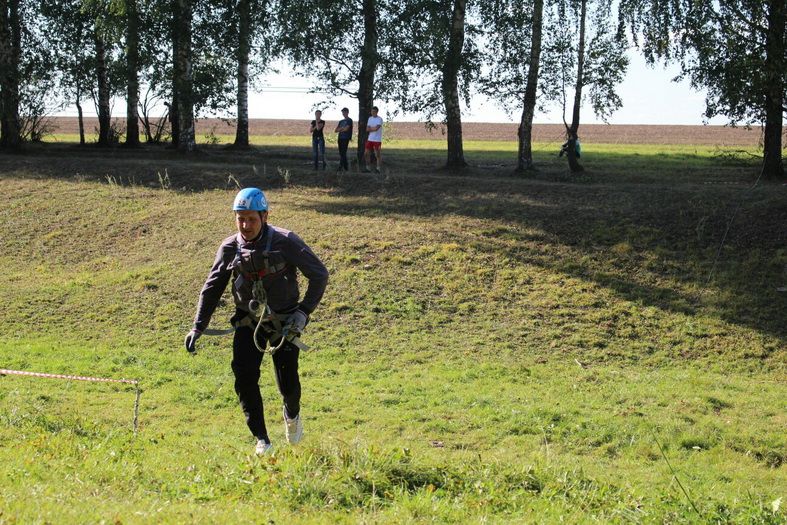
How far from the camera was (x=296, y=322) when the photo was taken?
738 cm

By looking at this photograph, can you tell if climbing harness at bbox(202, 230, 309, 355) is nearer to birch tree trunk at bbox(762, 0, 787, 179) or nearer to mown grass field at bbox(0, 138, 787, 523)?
mown grass field at bbox(0, 138, 787, 523)

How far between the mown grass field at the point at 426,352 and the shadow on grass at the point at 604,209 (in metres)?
0.07

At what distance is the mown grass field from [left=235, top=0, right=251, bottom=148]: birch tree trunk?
4.20 m

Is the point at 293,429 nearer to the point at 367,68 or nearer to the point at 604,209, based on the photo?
the point at 604,209

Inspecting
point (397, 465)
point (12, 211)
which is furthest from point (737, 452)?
point (12, 211)

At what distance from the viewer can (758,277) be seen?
15.8m

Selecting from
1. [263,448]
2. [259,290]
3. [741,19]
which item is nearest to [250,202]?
[259,290]

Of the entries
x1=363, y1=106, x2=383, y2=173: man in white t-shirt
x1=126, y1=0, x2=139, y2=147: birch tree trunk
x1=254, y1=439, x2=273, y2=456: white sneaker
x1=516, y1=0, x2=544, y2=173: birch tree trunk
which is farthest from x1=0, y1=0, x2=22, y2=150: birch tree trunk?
x1=254, y1=439, x2=273, y2=456: white sneaker

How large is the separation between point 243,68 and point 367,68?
28.0 feet

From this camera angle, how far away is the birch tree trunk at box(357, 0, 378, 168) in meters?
25.0

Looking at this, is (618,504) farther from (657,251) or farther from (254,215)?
(657,251)

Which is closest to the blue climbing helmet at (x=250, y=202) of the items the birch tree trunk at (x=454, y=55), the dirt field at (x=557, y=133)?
the birch tree trunk at (x=454, y=55)

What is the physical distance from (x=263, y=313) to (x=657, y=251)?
37.1 feet

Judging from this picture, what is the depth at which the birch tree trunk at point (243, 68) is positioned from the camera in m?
28.2
